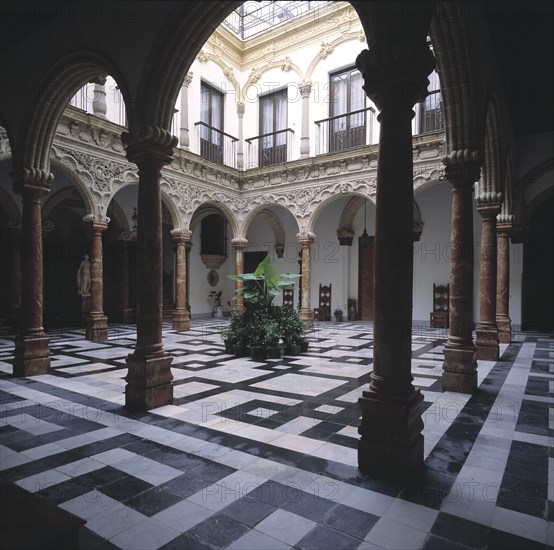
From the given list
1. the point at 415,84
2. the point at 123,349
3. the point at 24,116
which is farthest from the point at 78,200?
the point at 415,84

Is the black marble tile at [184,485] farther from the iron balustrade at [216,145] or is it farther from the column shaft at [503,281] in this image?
the iron balustrade at [216,145]

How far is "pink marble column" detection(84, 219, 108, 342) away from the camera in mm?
9688

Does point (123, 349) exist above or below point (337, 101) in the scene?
below

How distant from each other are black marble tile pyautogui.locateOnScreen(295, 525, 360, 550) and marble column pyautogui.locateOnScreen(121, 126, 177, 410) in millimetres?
2588

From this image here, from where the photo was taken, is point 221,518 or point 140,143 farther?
point 140,143

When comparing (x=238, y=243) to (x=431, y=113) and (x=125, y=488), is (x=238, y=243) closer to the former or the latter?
(x=431, y=113)

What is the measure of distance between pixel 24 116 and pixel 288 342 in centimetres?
564

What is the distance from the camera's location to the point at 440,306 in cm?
1305

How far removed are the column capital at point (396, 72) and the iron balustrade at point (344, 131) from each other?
8899 millimetres

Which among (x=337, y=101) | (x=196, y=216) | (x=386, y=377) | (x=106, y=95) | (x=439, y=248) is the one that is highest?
(x=337, y=101)

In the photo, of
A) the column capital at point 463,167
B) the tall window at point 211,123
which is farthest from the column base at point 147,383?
the tall window at point 211,123

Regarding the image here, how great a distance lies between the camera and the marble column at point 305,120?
12625 mm

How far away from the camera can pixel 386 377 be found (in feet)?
9.75

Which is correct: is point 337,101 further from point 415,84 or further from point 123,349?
point 415,84
